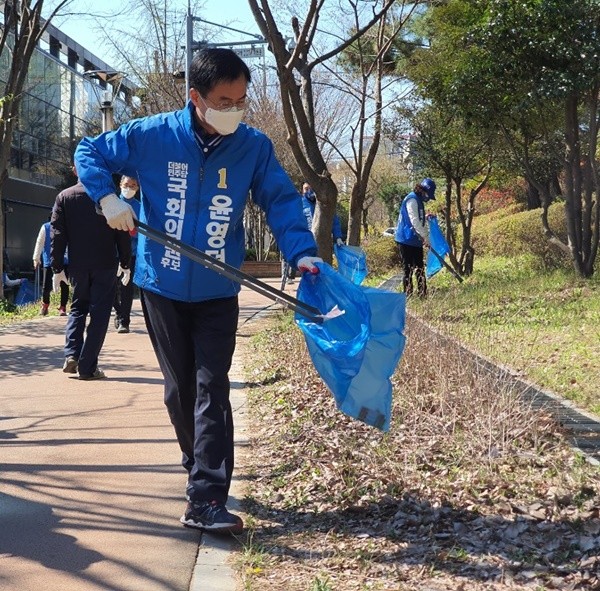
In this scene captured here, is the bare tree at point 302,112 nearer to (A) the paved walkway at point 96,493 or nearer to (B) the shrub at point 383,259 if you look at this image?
(A) the paved walkway at point 96,493

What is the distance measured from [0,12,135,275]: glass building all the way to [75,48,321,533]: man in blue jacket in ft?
73.7

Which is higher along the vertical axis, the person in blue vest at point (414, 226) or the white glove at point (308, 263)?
the person in blue vest at point (414, 226)

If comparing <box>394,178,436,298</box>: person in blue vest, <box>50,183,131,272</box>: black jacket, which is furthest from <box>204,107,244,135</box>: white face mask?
<box>394,178,436,298</box>: person in blue vest

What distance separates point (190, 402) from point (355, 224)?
11.3 meters

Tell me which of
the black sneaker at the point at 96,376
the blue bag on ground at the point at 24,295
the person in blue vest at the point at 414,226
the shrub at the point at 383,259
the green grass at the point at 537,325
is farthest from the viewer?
the shrub at the point at 383,259

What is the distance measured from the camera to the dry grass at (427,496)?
3.38 metres

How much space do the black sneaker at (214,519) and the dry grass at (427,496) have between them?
0.09m

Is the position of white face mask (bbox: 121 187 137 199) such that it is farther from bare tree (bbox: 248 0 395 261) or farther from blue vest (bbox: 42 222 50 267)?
blue vest (bbox: 42 222 50 267)

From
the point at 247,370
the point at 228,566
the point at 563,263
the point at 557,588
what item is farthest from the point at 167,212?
the point at 563,263

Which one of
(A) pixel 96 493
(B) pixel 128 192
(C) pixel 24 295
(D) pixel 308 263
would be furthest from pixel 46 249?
(D) pixel 308 263

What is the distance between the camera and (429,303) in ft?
23.6

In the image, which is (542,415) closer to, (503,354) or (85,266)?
(503,354)

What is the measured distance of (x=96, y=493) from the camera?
14.3 ft

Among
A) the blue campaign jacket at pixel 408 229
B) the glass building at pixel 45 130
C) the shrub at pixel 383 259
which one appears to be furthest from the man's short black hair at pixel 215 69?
the glass building at pixel 45 130
